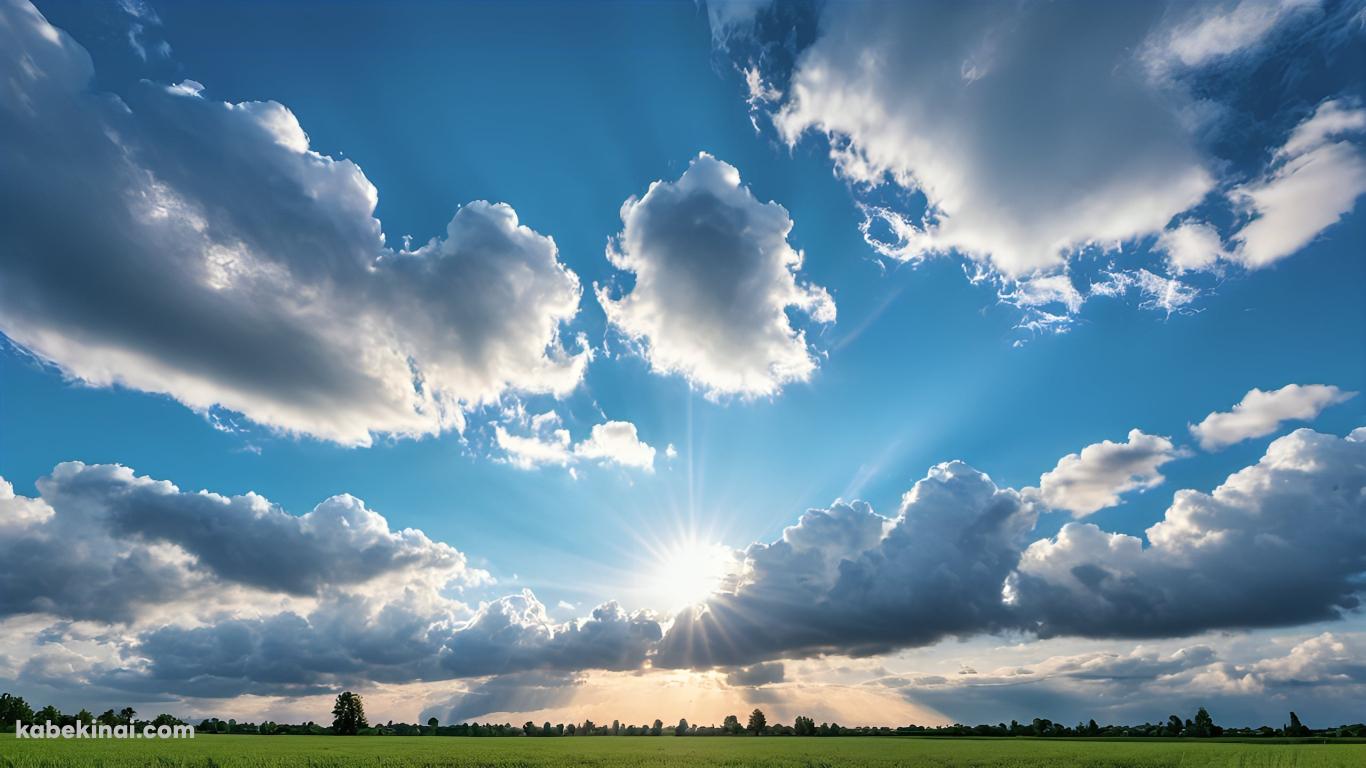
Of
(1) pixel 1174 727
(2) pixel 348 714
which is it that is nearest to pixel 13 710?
(2) pixel 348 714

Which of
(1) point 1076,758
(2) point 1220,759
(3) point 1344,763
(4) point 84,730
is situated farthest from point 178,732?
(3) point 1344,763

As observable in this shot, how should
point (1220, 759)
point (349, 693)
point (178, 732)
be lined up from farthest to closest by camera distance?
point (349, 693) → point (178, 732) → point (1220, 759)

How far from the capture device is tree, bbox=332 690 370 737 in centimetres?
16575

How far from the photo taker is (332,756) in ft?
162

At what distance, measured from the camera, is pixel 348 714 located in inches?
6590

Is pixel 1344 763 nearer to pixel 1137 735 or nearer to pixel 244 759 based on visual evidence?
pixel 244 759

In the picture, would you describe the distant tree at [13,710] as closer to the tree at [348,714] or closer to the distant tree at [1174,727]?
the tree at [348,714]

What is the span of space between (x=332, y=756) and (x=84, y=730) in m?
82.1

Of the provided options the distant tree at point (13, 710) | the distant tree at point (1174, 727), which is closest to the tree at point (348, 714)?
the distant tree at point (13, 710)

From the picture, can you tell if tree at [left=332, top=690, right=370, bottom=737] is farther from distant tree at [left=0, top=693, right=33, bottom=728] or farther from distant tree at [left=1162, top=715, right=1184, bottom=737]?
distant tree at [left=1162, top=715, right=1184, bottom=737]

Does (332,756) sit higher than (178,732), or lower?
higher

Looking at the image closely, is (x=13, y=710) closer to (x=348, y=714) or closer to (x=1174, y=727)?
(x=348, y=714)

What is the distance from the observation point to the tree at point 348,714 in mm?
165750

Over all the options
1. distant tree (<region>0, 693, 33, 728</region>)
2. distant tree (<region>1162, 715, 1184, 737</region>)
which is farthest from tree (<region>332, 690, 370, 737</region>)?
distant tree (<region>1162, 715, 1184, 737</region>)
